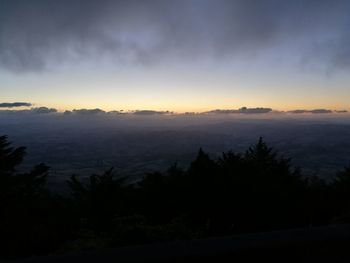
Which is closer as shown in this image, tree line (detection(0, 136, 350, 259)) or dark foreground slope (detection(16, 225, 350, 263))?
dark foreground slope (detection(16, 225, 350, 263))

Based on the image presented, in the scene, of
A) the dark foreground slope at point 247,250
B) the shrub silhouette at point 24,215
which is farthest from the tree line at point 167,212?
the dark foreground slope at point 247,250

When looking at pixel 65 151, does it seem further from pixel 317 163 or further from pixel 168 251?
pixel 168 251

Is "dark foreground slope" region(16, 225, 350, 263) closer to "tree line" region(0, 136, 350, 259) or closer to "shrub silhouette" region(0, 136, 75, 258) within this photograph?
"tree line" region(0, 136, 350, 259)

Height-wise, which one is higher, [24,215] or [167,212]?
[167,212]

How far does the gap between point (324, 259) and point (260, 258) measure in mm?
335

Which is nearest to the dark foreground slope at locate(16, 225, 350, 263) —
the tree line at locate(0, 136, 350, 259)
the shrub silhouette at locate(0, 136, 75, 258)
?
the tree line at locate(0, 136, 350, 259)

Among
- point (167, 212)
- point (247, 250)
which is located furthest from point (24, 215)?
point (247, 250)

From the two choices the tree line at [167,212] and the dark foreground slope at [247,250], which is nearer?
the dark foreground slope at [247,250]

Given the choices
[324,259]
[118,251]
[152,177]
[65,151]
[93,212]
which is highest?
[118,251]

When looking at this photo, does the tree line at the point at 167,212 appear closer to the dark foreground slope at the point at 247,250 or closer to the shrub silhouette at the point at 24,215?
the shrub silhouette at the point at 24,215

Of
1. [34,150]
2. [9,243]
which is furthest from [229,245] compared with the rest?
[34,150]

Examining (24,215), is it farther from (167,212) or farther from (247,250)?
(247,250)

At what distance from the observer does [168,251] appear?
159cm

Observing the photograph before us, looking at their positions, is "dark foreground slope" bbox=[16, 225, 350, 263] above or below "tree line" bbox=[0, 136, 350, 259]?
above
